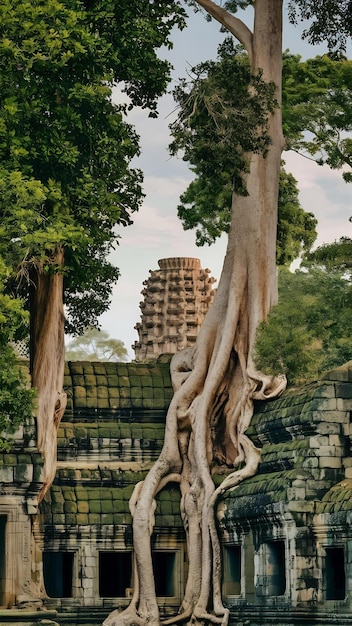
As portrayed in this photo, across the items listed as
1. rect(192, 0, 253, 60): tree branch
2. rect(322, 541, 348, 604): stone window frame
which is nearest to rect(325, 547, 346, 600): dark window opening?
rect(322, 541, 348, 604): stone window frame

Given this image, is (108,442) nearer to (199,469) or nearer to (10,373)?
(199,469)

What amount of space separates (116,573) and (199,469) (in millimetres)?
2415

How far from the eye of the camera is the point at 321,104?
32562mm

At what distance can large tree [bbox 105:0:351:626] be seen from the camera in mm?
27625

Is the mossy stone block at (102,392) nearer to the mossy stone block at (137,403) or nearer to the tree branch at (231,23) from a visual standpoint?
the mossy stone block at (137,403)

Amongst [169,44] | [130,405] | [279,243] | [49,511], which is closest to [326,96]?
[279,243]

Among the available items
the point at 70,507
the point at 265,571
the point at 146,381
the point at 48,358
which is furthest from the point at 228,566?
the point at 48,358

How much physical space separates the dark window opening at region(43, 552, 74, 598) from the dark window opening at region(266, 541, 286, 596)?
13.8ft

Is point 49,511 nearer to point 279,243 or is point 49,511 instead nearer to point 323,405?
point 323,405

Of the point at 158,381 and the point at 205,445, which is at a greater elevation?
the point at 158,381

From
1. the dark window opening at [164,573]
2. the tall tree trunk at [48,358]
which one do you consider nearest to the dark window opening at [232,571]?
the dark window opening at [164,573]

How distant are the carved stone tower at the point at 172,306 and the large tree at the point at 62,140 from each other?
4012 millimetres

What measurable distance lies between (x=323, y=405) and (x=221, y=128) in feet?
18.4

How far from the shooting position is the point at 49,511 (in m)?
28.2
